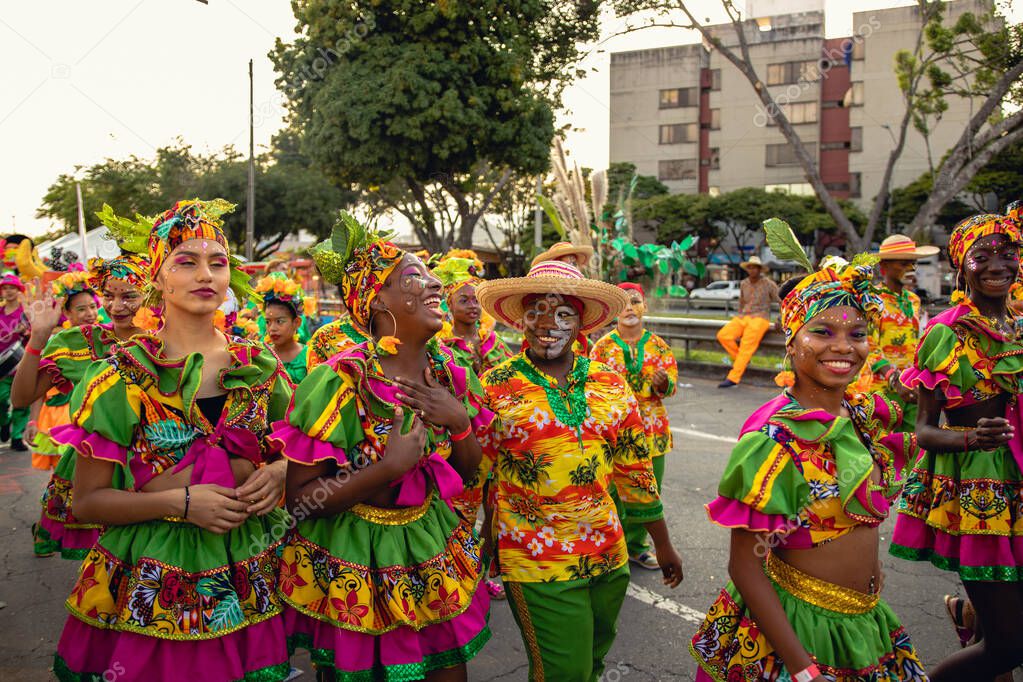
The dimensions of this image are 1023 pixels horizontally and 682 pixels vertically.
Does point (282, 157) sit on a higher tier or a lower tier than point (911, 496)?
higher

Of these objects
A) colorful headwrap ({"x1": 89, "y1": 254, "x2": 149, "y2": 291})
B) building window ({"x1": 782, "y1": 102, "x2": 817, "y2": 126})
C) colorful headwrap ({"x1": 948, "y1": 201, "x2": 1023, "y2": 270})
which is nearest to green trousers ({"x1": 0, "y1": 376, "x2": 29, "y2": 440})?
colorful headwrap ({"x1": 89, "y1": 254, "x2": 149, "y2": 291})

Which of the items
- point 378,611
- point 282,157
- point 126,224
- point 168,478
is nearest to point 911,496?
point 378,611

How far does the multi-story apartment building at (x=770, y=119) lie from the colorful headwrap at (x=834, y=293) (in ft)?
140

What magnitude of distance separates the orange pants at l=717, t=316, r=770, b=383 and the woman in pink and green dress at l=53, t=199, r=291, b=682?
11642mm

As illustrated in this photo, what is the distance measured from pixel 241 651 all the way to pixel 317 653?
26cm

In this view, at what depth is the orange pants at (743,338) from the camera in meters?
13.4

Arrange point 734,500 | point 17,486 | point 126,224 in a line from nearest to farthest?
point 734,500
point 126,224
point 17,486

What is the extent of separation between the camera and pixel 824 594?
255 cm

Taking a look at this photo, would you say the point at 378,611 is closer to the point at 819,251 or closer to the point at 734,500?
the point at 734,500

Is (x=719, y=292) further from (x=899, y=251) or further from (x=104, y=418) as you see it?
(x=104, y=418)

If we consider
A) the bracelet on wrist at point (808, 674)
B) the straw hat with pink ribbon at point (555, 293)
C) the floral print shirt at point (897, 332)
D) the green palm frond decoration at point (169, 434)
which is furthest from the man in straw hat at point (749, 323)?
the green palm frond decoration at point (169, 434)

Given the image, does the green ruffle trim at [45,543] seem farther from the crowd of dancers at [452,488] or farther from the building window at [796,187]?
the building window at [796,187]

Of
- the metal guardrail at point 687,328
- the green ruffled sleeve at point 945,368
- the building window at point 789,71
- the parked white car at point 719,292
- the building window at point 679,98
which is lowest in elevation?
the parked white car at point 719,292

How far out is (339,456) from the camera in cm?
270
